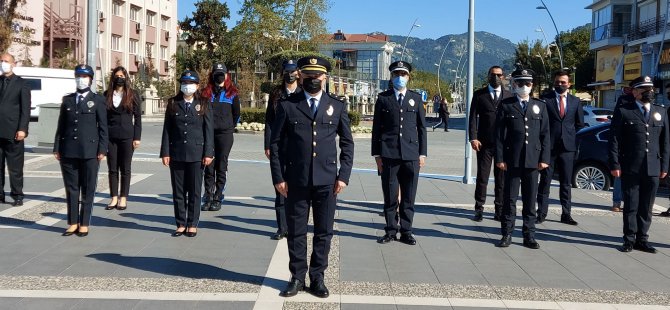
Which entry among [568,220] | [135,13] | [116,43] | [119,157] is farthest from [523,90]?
[135,13]

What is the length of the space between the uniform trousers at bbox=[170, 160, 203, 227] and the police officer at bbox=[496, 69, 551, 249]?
3391 mm

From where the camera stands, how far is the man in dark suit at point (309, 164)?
19.1 ft

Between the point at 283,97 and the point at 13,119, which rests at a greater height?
the point at 283,97

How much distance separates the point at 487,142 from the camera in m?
9.49

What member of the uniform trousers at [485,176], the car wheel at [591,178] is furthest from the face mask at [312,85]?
the car wheel at [591,178]

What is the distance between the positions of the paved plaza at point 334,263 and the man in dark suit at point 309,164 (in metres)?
0.28

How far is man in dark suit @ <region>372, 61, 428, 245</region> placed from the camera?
25.9ft

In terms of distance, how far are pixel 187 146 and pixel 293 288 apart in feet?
9.54

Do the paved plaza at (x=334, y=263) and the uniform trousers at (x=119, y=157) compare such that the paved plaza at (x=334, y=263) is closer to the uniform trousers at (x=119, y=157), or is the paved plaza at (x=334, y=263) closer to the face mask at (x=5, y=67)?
the uniform trousers at (x=119, y=157)

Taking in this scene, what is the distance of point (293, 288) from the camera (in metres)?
5.80

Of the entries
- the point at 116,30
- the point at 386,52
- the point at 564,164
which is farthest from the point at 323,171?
the point at 386,52

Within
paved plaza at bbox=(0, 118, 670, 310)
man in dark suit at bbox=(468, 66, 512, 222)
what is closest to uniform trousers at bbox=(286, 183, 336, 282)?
paved plaza at bbox=(0, 118, 670, 310)

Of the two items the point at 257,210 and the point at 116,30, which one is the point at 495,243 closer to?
the point at 257,210

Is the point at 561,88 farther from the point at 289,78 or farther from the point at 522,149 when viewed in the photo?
the point at 289,78
